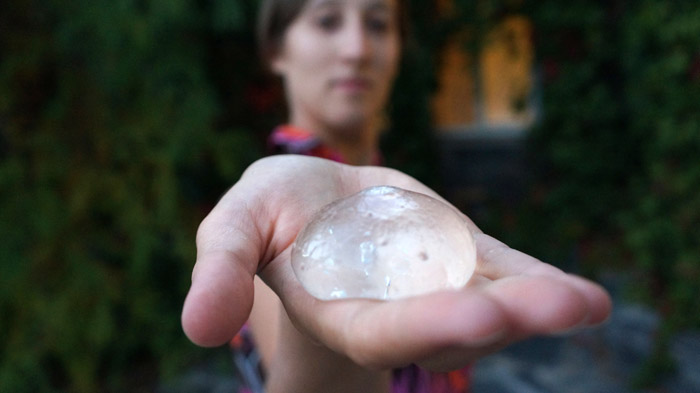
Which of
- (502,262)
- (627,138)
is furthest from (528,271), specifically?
(627,138)

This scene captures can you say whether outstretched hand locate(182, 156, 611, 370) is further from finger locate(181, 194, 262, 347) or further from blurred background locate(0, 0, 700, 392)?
blurred background locate(0, 0, 700, 392)

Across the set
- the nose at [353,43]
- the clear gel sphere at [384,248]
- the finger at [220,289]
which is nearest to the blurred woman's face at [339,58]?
the nose at [353,43]

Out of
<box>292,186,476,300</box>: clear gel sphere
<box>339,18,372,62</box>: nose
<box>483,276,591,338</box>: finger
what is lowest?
<box>292,186,476,300</box>: clear gel sphere


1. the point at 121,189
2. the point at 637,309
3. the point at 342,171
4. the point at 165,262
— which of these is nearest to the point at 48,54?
the point at 121,189

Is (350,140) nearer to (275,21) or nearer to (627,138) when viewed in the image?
(275,21)

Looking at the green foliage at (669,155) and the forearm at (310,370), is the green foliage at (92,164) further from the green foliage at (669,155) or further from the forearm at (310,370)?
the green foliage at (669,155)

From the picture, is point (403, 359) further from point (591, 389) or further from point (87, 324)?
point (591, 389)

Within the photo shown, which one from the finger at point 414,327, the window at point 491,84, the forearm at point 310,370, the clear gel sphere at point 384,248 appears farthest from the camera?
the window at point 491,84

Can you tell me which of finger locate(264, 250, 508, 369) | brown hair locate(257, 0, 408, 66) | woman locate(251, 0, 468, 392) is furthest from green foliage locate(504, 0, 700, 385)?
finger locate(264, 250, 508, 369)
